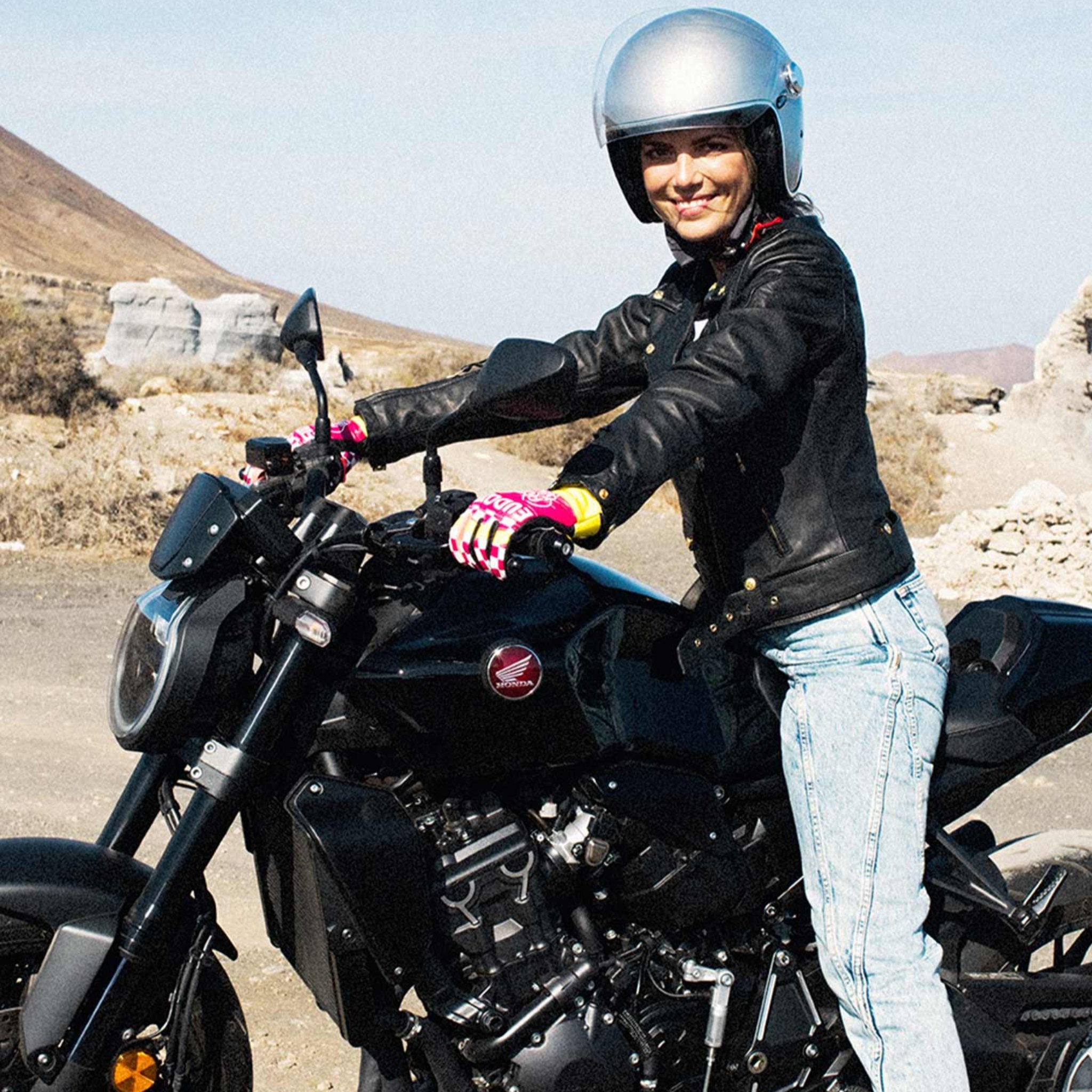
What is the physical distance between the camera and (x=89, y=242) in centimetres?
9150

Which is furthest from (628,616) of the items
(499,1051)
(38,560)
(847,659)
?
(38,560)

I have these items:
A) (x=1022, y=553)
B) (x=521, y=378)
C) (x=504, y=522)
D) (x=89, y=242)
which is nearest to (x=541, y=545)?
(x=504, y=522)

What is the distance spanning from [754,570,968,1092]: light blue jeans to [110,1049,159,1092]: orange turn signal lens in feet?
4.24

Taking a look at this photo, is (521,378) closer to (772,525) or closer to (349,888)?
(772,525)

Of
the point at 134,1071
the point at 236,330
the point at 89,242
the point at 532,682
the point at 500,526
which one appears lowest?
the point at 134,1071

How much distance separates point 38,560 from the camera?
1120 centimetres

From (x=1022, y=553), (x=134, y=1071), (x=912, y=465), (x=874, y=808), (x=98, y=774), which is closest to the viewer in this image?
(x=134, y=1071)

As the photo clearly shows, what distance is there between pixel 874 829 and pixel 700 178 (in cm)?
134

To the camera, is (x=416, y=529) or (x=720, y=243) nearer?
(x=416, y=529)

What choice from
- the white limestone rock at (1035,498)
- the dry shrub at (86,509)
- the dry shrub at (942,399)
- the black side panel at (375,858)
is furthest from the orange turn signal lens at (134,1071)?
the dry shrub at (942,399)

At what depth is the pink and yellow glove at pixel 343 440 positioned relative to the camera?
3.12 meters

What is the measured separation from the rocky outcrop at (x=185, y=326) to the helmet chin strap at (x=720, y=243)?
3027 centimetres

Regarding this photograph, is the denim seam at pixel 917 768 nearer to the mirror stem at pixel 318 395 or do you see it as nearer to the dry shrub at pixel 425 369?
the mirror stem at pixel 318 395

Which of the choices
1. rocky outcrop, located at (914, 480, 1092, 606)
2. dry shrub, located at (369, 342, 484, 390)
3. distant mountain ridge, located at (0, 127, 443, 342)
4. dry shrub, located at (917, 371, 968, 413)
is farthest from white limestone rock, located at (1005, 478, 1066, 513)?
distant mountain ridge, located at (0, 127, 443, 342)
